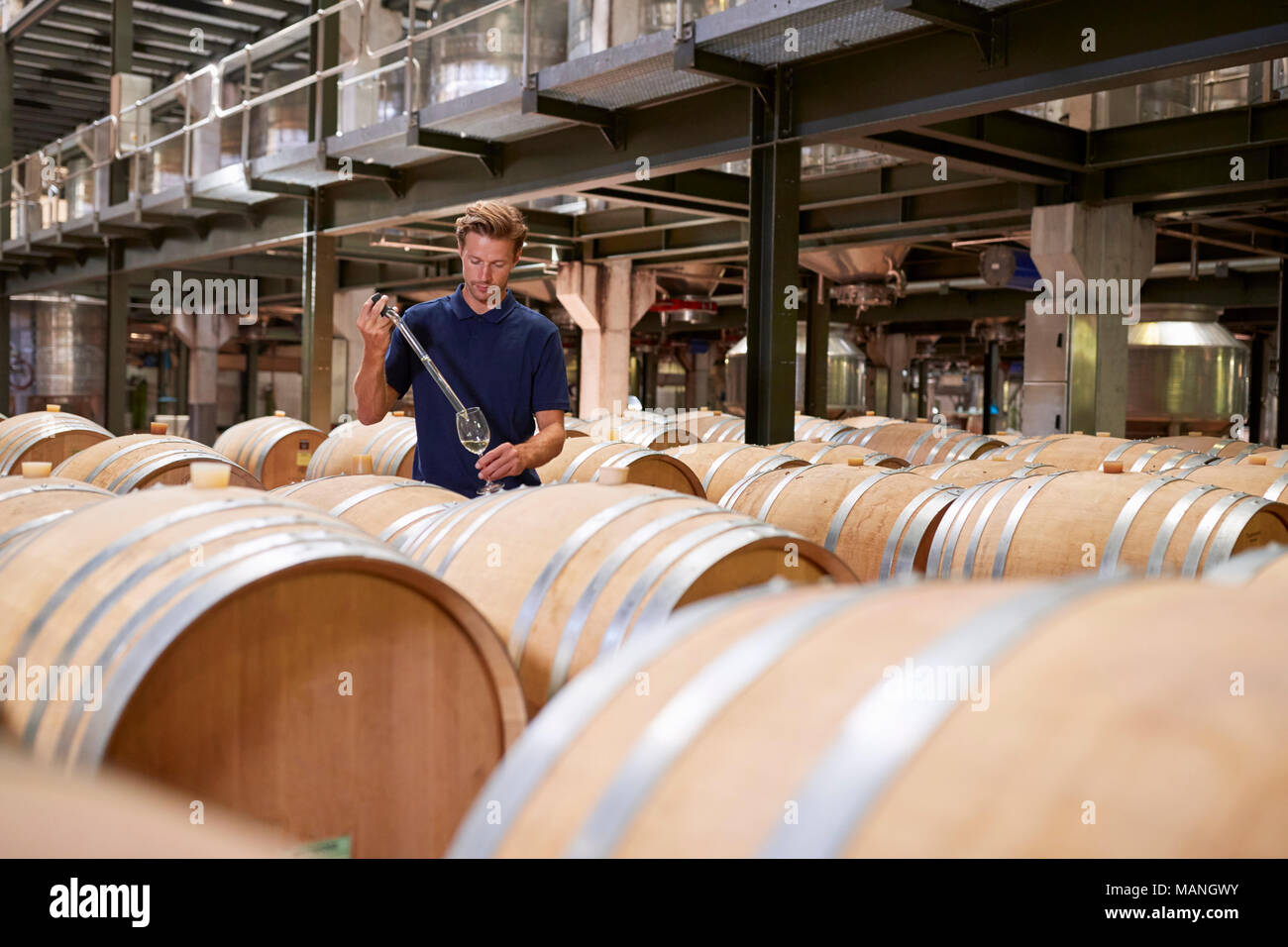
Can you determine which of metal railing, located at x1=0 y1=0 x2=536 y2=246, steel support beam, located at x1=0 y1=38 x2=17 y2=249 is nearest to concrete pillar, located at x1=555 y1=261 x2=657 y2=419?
metal railing, located at x1=0 y1=0 x2=536 y2=246

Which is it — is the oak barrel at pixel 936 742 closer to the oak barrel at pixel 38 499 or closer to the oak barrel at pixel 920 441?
the oak barrel at pixel 38 499

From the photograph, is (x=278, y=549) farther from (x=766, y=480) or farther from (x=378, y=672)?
(x=766, y=480)

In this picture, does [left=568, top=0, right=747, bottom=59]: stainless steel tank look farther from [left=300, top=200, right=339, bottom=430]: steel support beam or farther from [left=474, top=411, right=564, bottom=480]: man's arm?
[left=474, top=411, right=564, bottom=480]: man's arm

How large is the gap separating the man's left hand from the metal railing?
5.75 meters

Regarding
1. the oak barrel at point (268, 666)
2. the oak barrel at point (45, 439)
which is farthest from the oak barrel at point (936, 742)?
the oak barrel at point (45, 439)

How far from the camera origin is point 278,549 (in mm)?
1754

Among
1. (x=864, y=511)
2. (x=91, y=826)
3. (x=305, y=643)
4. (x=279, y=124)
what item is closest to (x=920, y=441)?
(x=864, y=511)

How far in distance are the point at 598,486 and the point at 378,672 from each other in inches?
35.8

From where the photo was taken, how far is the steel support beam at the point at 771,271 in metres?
7.89

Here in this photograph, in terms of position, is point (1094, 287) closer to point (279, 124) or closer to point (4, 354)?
point (279, 124)

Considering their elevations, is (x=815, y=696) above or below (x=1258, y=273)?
below

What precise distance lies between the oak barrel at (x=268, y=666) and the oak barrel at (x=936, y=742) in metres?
0.69

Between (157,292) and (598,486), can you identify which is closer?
(598,486)
